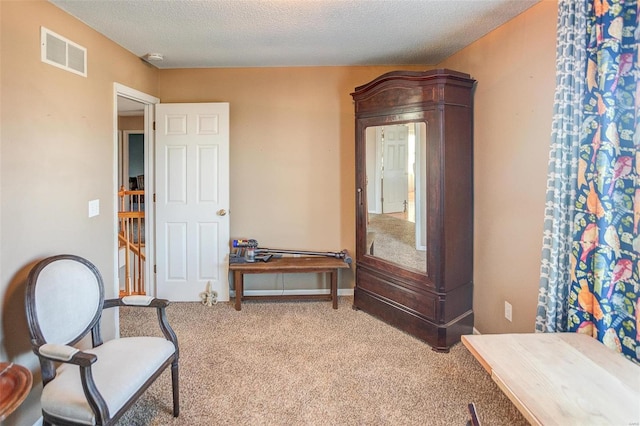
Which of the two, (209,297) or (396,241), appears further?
(209,297)

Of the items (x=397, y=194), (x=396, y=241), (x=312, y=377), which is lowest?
(x=312, y=377)

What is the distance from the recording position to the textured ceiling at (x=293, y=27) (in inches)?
90.7

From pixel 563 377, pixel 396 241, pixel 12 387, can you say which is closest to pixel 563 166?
pixel 563 377

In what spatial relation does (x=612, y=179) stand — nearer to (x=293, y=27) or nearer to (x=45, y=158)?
(x=293, y=27)

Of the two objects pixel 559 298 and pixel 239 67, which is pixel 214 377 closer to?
pixel 559 298

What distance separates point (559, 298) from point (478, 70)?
1935 mm

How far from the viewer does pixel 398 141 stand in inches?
120

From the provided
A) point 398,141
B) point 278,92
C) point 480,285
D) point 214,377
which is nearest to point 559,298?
point 480,285

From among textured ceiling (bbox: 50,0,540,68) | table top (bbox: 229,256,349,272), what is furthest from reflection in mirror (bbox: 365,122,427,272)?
textured ceiling (bbox: 50,0,540,68)

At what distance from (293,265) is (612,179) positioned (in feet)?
8.51

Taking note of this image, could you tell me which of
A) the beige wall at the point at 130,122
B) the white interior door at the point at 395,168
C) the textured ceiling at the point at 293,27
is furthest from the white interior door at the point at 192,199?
the beige wall at the point at 130,122

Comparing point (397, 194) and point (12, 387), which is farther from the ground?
point (397, 194)

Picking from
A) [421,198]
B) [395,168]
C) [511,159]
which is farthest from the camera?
[395,168]

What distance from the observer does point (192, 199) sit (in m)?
3.67
